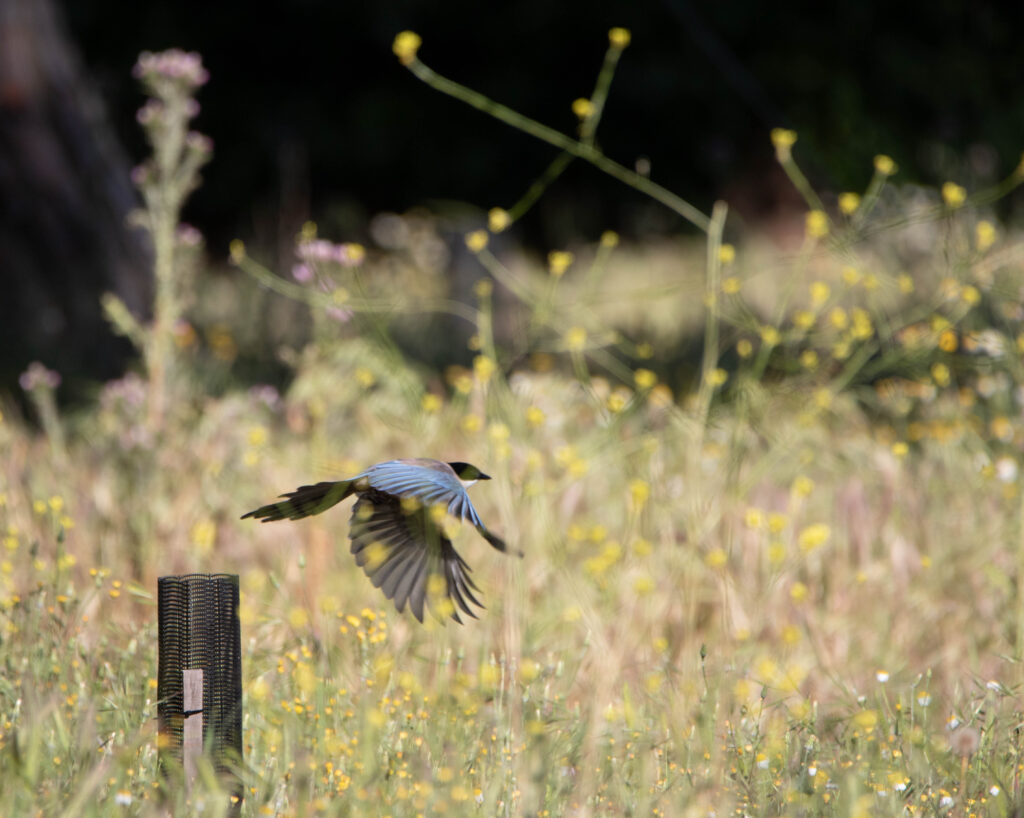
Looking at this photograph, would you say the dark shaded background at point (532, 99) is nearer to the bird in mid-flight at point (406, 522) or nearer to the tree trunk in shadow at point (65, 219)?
the tree trunk in shadow at point (65, 219)

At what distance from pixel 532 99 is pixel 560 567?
13.1ft

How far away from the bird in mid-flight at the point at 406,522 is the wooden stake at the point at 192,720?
0.25 meters

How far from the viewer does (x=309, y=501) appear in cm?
178

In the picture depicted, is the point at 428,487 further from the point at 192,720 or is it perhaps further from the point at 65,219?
the point at 65,219

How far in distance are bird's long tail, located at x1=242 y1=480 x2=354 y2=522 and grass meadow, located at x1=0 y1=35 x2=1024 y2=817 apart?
0.85ft

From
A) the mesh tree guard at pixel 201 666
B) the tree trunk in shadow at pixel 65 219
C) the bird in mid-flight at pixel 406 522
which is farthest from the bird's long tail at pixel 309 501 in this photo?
the tree trunk in shadow at pixel 65 219

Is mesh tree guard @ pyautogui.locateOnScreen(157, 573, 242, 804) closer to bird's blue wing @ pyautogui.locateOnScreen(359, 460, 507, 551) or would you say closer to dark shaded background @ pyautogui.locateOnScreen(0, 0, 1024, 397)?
bird's blue wing @ pyautogui.locateOnScreen(359, 460, 507, 551)

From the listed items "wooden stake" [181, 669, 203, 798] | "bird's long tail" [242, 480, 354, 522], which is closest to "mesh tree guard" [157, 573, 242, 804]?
"wooden stake" [181, 669, 203, 798]

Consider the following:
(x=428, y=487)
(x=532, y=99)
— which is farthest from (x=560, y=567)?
(x=532, y=99)

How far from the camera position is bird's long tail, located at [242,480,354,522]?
5.61ft

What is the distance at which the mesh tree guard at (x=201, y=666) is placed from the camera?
5.53 feet

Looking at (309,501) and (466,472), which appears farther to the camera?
(466,472)

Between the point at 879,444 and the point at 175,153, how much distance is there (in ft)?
8.00

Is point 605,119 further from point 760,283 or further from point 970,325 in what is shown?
point 760,283
